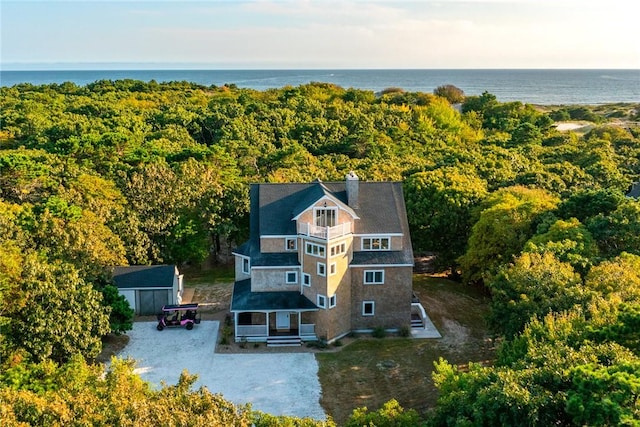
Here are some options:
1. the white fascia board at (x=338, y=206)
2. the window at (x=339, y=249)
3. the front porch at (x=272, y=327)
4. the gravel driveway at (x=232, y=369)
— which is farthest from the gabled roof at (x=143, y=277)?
the window at (x=339, y=249)

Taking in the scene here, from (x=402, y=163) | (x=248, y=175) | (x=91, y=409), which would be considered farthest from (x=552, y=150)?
(x=91, y=409)

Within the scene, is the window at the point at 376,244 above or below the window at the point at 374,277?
above

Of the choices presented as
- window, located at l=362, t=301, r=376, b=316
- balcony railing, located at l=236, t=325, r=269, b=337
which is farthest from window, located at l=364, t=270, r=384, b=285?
balcony railing, located at l=236, t=325, r=269, b=337

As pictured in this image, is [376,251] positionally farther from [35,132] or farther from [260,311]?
[35,132]

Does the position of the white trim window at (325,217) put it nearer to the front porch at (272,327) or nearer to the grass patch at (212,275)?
the front porch at (272,327)

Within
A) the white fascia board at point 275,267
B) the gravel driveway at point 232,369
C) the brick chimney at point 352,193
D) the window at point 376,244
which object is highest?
the brick chimney at point 352,193

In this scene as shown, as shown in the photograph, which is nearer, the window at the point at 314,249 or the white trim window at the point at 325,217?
the window at the point at 314,249
